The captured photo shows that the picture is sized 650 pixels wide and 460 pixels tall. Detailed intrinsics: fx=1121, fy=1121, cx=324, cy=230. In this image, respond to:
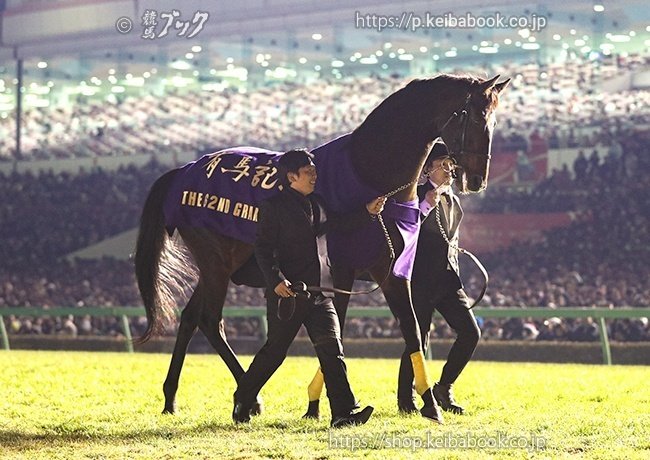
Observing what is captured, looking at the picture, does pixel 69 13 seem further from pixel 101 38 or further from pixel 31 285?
pixel 31 285

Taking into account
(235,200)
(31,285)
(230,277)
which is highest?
(235,200)

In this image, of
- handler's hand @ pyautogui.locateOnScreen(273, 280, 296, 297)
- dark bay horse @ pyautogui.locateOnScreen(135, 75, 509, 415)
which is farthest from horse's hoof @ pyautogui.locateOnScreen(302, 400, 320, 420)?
handler's hand @ pyautogui.locateOnScreen(273, 280, 296, 297)

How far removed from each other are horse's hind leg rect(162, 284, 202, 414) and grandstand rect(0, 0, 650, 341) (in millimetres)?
9477

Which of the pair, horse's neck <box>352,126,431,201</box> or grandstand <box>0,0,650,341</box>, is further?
grandstand <box>0,0,650,341</box>

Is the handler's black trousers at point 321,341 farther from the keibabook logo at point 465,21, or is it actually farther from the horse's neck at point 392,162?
the keibabook logo at point 465,21

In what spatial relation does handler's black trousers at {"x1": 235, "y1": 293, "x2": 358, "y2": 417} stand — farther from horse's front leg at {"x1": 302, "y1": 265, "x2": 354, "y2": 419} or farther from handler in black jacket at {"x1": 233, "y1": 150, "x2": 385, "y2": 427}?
horse's front leg at {"x1": 302, "y1": 265, "x2": 354, "y2": 419}

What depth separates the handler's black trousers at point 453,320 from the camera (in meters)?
7.46

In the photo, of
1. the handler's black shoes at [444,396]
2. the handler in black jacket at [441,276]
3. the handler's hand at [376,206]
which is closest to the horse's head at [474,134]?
the handler's hand at [376,206]

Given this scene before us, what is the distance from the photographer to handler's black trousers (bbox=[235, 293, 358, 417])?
6.24 m

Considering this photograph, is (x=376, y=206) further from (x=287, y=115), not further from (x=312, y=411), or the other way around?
(x=287, y=115)

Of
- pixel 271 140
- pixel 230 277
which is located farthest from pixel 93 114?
pixel 230 277

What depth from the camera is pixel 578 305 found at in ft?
63.2

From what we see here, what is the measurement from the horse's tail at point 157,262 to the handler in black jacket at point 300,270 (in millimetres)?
1854

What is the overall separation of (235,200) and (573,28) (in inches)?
731
